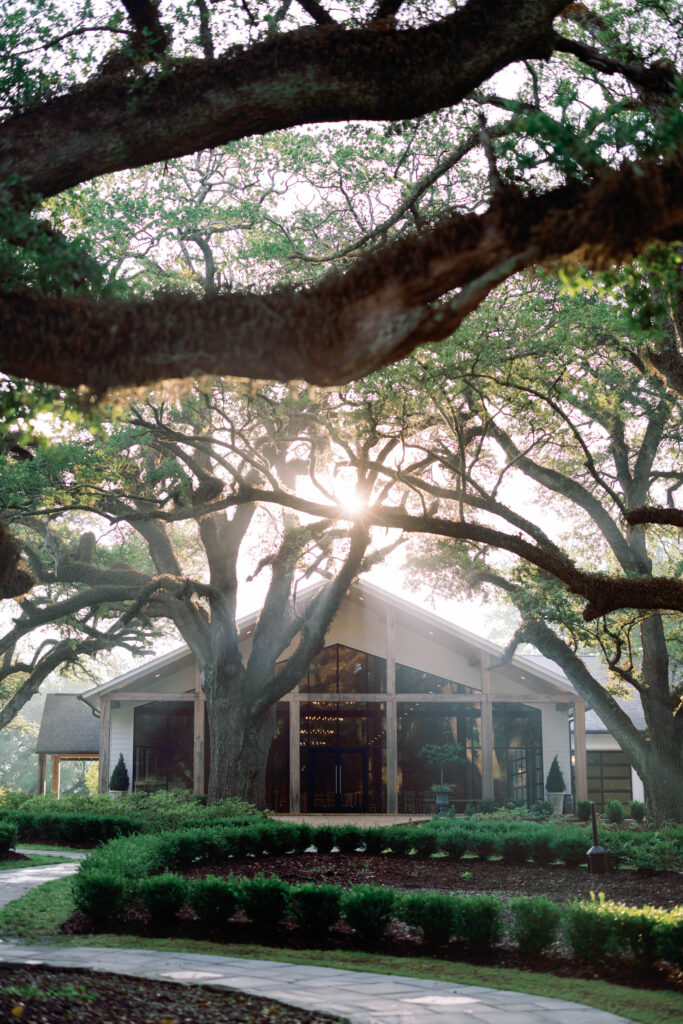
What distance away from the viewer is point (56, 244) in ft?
14.7

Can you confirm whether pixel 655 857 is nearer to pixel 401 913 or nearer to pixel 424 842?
pixel 424 842

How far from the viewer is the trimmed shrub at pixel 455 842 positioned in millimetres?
16141

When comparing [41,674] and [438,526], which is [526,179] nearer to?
[438,526]

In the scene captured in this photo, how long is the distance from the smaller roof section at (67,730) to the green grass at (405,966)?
25959 mm

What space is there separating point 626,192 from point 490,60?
1854 millimetres

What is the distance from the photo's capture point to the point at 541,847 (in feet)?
50.9

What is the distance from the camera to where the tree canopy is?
384cm

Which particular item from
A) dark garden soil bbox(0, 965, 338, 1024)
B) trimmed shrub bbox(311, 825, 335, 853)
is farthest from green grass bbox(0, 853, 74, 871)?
dark garden soil bbox(0, 965, 338, 1024)

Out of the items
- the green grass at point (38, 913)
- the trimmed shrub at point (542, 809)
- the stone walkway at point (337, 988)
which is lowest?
the trimmed shrub at point (542, 809)

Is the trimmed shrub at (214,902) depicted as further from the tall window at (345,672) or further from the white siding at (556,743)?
the white siding at (556,743)

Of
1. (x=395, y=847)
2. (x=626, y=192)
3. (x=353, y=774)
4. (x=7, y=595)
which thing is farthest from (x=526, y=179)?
(x=353, y=774)

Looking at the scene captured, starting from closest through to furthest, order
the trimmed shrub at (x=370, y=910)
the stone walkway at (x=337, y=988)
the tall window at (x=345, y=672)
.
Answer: the stone walkway at (x=337, y=988)
the trimmed shrub at (x=370, y=910)
the tall window at (x=345, y=672)

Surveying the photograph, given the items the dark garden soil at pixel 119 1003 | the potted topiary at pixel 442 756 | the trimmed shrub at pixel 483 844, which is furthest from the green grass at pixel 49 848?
the dark garden soil at pixel 119 1003

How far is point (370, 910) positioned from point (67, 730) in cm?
3068
